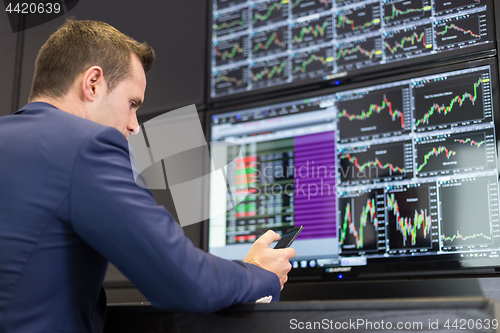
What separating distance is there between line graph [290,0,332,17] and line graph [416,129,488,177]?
2.21 feet

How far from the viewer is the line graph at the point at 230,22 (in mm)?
2219

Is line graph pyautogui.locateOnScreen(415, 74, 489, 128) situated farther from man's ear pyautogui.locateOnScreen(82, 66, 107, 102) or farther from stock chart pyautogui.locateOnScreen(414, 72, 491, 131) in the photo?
man's ear pyautogui.locateOnScreen(82, 66, 107, 102)

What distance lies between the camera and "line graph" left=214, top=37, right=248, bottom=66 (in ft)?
7.21

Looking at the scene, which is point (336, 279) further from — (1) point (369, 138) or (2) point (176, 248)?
(2) point (176, 248)

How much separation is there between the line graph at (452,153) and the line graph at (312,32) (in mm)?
575

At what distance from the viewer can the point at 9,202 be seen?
0.85 m

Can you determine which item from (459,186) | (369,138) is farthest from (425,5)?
(459,186)

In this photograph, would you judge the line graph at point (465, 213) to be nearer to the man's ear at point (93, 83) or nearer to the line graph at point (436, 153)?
the line graph at point (436, 153)

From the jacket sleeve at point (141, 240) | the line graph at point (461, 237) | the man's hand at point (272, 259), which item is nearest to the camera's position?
the jacket sleeve at point (141, 240)

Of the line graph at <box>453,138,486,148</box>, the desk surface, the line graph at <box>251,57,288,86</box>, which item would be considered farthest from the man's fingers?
the line graph at <box>251,57,288,86</box>

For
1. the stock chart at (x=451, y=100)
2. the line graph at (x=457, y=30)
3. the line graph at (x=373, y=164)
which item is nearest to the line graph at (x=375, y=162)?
the line graph at (x=373, y=164)

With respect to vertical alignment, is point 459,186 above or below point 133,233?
above

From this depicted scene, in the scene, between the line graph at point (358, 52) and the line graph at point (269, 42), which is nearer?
the line graph at point (358, 52)

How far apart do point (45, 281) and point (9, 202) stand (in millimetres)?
145
